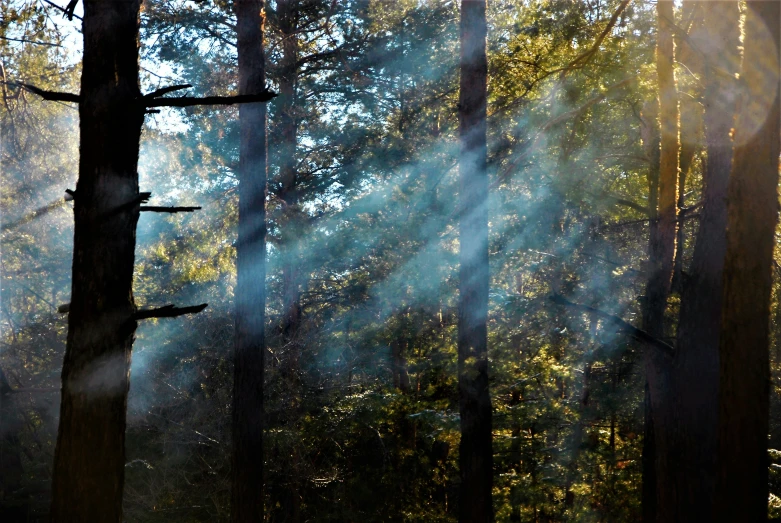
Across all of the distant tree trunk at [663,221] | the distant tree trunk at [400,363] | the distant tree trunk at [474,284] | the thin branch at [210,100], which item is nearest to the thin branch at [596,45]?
the distant tree trunk at [663,221]

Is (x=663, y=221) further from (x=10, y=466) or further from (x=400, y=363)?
(x=10, y=466)

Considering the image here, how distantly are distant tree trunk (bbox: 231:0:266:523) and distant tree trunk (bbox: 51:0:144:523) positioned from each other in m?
4.97

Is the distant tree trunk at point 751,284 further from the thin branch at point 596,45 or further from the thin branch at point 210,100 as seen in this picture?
the thin branch at point 596,45

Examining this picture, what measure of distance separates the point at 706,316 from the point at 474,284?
2623 millimetres

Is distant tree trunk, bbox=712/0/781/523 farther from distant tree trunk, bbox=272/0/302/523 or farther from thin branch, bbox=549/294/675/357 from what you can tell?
distant tree trunk, bbox=272/0/302/523

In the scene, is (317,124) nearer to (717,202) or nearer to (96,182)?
(717,202)

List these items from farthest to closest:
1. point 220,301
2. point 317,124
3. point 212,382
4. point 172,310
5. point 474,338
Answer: point 317,124
point 220,301
point 212,382
point 474,338
point 172,310

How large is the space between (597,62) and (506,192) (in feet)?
19.5

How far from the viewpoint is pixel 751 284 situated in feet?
17.5

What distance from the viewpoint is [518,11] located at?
39.7 ft

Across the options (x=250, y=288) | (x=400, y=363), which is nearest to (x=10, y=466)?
(x=400, y=363)

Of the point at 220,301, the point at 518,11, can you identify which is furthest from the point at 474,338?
the point at 220,301

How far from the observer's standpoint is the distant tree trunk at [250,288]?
29.5 ft

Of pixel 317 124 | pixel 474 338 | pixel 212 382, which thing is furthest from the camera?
pixel 317 124
